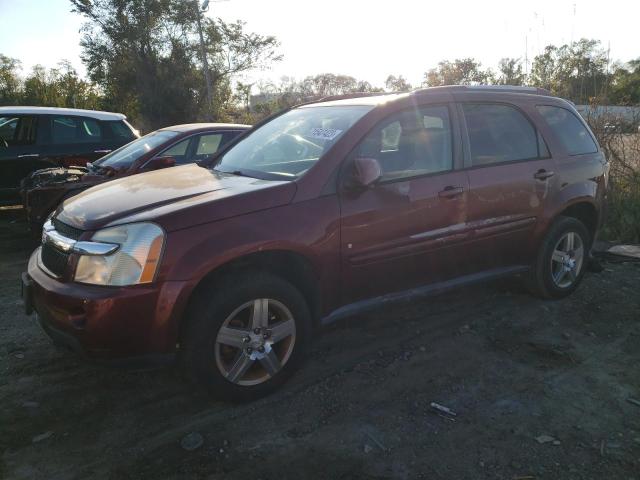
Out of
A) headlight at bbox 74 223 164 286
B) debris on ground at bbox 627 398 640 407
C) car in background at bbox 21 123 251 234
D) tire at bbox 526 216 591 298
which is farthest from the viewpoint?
car in background at bbox 21 123 251 234

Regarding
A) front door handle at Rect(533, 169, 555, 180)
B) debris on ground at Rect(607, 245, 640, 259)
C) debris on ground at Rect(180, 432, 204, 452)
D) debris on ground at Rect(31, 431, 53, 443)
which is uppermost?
front door handle at Rect(533, 169, 555, 180)

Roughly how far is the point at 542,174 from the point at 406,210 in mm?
1516

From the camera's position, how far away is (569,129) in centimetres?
457

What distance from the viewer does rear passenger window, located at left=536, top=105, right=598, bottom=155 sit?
14.6ft

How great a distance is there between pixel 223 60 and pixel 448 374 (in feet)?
89.1

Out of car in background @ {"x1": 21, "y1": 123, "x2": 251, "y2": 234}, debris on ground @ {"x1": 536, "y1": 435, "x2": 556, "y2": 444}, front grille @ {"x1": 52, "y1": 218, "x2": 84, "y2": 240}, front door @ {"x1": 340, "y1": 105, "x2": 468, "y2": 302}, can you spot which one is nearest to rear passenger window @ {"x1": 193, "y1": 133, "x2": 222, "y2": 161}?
car in background @ {"x1": 21, "y1": 123, "x2": 251, "y2": 234}

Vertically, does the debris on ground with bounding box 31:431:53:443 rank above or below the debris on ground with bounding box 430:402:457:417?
above

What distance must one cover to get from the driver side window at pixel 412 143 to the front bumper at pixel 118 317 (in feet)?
5.03

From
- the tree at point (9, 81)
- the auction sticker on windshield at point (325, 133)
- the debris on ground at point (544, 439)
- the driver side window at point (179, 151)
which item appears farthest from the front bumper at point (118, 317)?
the tree at point (9, 81)

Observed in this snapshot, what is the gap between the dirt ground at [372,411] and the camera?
2494mm

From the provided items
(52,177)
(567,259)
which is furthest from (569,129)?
(52,177)

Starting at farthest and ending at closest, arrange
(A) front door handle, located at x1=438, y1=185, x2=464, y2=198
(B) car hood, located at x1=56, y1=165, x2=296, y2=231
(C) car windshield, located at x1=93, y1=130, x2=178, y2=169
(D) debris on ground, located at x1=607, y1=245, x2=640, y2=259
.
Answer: (C) car windshield, located at x1=93, y1=130, x2=178, y2=169 → (D) debris on ground, located at x1=607, y1=245, x2=640, y2=259 → (A) front door handle, located at x1=438, y1=185, x2=464, y2=198 → (B) car hood, located at x1=56, y1=165, x2=296, y2=231

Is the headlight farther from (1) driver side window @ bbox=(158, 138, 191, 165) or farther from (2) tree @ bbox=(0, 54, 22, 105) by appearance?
(2) tree @ bbox=(0, 54, 22, 105)

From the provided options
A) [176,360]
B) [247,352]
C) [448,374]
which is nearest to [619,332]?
[448,374]
